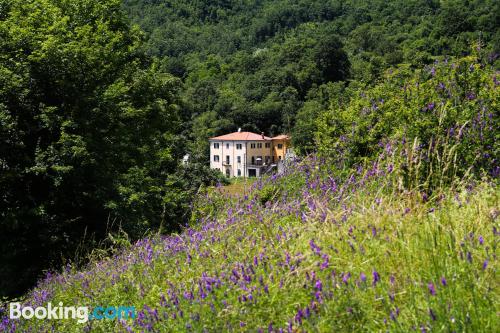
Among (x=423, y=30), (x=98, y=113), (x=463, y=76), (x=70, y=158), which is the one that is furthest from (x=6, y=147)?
(x=423, y=30)

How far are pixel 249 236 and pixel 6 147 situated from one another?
726cm

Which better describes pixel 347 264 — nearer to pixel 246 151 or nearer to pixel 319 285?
pixel 319 285

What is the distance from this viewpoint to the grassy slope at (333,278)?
2.58m

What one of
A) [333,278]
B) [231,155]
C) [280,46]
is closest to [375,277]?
[333,278]

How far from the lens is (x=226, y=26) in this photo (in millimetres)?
137500

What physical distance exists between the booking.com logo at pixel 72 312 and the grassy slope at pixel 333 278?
0.09 meters

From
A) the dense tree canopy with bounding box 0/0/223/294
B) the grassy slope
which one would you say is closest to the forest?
the dense tree canopy with bounding box 0/0/223/294

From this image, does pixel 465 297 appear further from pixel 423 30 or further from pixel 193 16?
pixel 193 16

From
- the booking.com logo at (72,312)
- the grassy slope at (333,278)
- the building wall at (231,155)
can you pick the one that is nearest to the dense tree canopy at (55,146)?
the booking.com logo at (72,312)

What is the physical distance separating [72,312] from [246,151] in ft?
243

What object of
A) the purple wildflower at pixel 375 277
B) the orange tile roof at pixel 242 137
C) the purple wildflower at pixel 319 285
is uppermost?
the purple wildflower at pixel 375 277

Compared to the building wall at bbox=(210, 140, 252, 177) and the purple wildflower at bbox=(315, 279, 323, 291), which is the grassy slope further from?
the building wall at bbox=(210, 140, 252, 177)

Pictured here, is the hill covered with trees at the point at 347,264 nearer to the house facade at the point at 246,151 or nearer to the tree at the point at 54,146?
the tree at the point at 54,146

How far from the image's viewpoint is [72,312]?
14.9 feet
